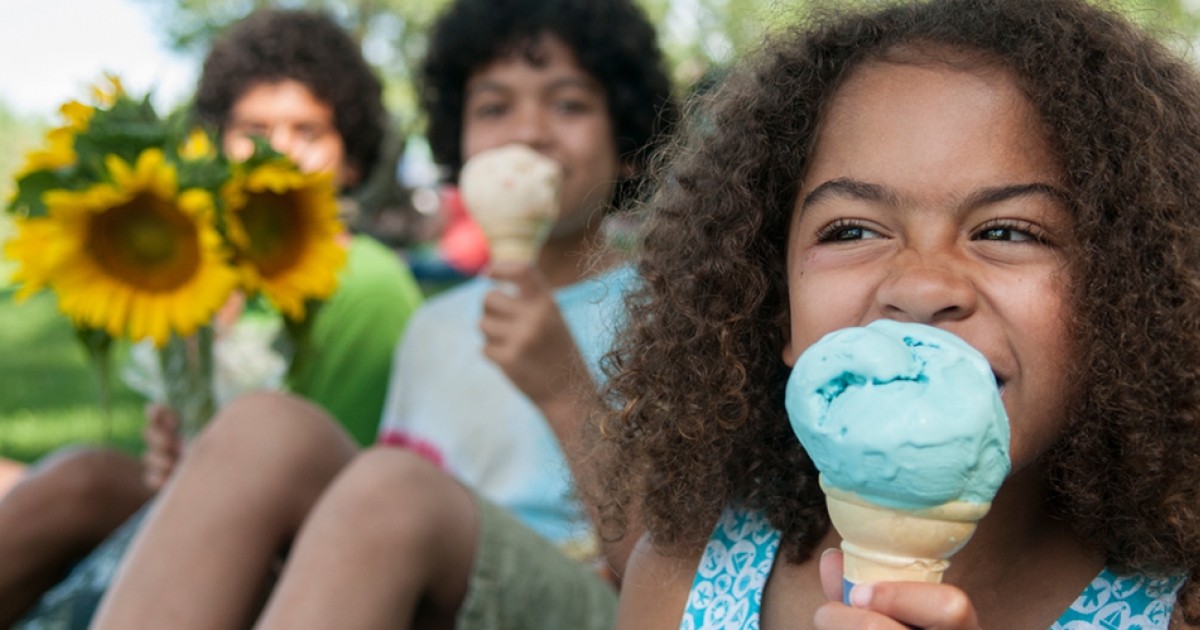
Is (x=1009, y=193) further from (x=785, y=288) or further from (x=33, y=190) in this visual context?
(x=33, y=190)

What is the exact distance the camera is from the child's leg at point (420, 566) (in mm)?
1711

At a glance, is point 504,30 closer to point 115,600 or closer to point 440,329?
point 440,329

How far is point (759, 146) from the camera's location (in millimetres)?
1612

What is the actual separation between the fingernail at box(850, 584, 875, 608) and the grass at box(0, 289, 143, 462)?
3296mm

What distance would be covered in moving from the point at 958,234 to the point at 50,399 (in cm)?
591

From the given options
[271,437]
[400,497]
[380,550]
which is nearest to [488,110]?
[271,437]

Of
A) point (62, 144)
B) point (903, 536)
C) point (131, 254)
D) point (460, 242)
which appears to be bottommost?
point (460, 242)

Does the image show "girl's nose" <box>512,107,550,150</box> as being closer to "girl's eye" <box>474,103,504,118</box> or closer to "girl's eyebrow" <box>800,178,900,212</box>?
"girl's eye" <box>474,103,504,118</box>

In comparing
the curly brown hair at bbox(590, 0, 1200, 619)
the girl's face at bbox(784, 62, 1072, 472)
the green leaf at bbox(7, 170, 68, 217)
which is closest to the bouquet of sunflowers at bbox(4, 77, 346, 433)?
the green leaf at bbox(7, 170, 68, 217)

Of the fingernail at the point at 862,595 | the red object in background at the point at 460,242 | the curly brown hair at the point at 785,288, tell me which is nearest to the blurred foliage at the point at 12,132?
the red object in background at the point at 460,242

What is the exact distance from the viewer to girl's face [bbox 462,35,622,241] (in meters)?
2.93

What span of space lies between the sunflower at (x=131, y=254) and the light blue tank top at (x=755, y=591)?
1.28 m

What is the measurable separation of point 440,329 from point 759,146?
1656mm

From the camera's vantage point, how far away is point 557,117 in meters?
2.99
